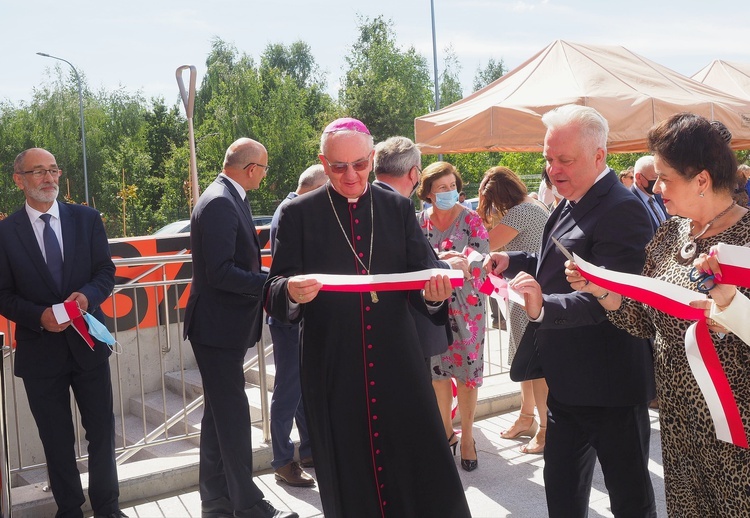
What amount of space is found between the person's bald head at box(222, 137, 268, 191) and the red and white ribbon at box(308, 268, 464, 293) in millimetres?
1648

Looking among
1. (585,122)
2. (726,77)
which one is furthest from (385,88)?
(585,122)

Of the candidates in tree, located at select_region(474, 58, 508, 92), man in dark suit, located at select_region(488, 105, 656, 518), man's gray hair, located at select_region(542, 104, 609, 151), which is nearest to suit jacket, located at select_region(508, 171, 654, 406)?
man in dark suit, located at select_region(488, 105, 656, 518)

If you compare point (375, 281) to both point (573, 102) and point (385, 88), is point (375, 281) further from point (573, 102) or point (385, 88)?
point (385, 88)

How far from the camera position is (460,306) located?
510cm

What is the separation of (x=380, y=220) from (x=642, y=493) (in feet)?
5.04

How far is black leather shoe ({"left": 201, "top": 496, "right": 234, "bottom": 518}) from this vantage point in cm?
433

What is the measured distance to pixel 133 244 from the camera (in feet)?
32.1

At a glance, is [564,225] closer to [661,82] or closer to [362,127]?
[362,127]

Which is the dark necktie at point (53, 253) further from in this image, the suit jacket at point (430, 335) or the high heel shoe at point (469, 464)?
the high heel shoe at point (469, 464)

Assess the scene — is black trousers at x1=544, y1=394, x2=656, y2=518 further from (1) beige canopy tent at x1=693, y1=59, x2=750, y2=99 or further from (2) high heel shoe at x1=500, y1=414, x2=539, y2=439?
(1) beige canopy tent at x1=693, y1=59, x2=750, y2=99

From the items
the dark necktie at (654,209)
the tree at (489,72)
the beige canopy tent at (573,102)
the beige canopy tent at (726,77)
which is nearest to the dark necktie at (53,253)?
the beige canopy tent at (573,102)

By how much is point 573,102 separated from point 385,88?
117ft

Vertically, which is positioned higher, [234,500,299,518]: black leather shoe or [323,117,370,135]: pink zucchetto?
[323,117,370,135]: pink zucchetto

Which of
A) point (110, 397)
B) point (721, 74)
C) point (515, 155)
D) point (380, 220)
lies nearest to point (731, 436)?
point (380, 220)
